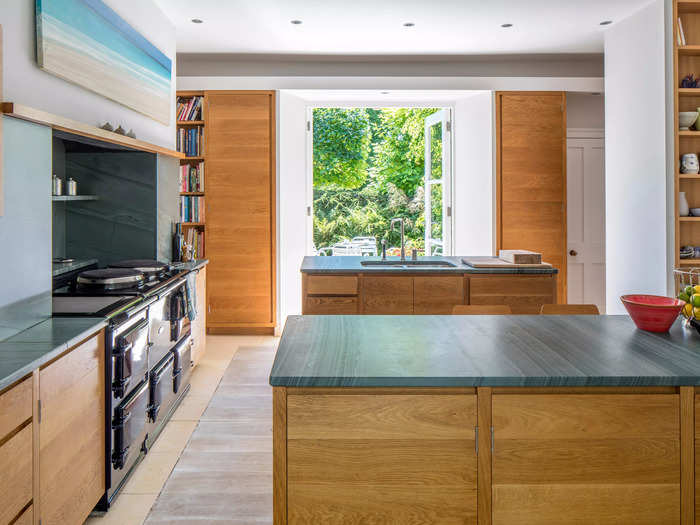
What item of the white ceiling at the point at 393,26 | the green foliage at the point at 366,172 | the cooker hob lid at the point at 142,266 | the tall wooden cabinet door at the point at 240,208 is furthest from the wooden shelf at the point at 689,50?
the green foliage at the point at 366,172

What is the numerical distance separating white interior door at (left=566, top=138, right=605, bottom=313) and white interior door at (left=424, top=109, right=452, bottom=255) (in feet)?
4.22

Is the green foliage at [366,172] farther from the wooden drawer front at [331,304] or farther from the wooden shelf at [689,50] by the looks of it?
the wooden drawer front at [331,304]

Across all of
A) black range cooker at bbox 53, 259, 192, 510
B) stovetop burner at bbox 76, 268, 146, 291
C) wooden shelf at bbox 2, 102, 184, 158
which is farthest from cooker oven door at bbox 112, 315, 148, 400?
wooden shelf at bbox 2, 102, 184, 158

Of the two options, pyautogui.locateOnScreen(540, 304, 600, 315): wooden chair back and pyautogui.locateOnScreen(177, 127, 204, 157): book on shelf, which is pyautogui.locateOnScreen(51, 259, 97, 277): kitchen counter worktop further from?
pyautogui.locateOnScreen(540, 304, 600, 315): wooden chair back

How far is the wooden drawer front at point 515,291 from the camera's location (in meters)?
3.78

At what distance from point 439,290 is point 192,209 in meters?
2.93

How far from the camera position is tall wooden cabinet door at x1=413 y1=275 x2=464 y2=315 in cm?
380

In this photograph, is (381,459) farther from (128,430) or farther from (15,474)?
(128,430)

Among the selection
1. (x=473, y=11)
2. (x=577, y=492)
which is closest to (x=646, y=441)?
(x=577, y=492)

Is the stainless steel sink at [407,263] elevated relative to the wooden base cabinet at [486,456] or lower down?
elevated

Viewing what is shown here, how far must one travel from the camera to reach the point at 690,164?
12.6 ft

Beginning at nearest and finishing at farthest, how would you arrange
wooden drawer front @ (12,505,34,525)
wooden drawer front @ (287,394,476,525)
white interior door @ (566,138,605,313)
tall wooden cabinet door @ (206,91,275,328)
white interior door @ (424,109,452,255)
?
wooden drawer front @ (287,394,476,525)
wooden drawer front @ (12,505,34,525)
tall wooden cabinet door @ (206,91,275,328)
white interior door @ (566,138,605,313)
white interior door @ (424,109,452,255)

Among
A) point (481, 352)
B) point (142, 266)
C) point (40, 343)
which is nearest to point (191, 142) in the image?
point (142, 266)

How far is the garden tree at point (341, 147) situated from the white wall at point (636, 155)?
18.7ft
